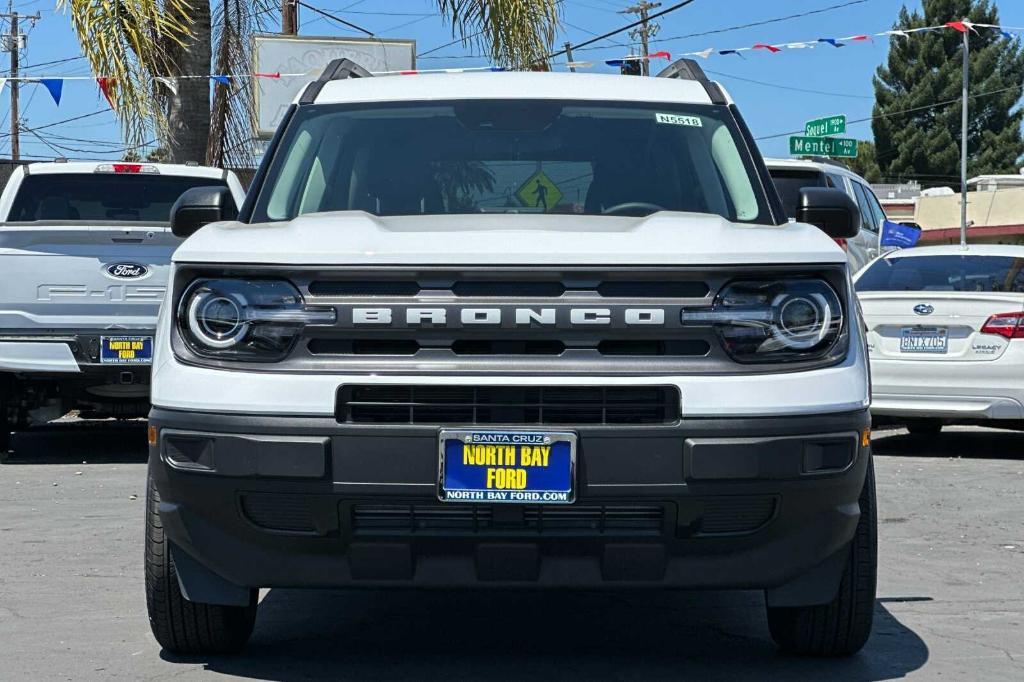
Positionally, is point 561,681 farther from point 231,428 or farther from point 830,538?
point 231,428

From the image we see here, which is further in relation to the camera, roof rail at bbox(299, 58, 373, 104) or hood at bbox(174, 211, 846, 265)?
roof rail at bbox(299, 58, 373, 104)

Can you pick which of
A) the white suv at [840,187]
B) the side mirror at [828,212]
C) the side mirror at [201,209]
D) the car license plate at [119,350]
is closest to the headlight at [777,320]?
the side mirror at [828,212]

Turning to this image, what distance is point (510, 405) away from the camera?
4219 mm

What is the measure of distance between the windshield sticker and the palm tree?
884cm

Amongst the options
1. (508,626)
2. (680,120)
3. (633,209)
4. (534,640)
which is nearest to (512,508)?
(534,640)

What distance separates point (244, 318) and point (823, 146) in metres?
36.2

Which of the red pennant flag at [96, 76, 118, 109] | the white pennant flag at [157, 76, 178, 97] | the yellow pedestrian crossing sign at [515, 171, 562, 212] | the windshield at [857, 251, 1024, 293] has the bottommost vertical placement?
the windshield at [857, 251, 1024, 293]

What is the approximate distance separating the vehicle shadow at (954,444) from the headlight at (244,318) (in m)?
7.61

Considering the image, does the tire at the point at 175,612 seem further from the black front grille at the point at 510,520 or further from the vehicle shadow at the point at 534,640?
the black front grille at the point at 510,520

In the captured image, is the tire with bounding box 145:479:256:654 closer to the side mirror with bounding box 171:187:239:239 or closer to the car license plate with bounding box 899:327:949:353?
the side mirror with bounding box 171:187:239:239

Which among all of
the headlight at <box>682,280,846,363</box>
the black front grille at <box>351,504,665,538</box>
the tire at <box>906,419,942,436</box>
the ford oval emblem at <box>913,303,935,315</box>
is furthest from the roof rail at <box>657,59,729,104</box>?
the tire at <box>906,419,942,436</box>

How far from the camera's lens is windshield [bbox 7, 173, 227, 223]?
10.9 meters

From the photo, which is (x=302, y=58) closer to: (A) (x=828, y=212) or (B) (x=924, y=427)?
(B) (x=924, y=427)

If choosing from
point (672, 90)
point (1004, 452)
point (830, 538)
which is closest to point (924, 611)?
point (830, 538)
